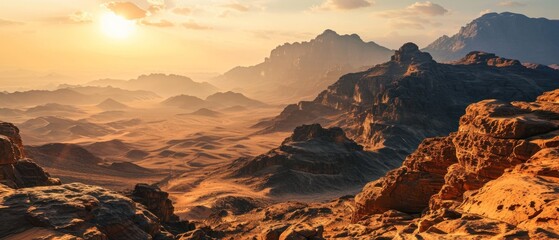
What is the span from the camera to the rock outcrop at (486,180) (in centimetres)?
1374

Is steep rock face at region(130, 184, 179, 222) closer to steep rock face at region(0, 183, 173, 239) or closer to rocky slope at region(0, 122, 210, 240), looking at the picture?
rocky slope at region(0, 122, 210, 240)

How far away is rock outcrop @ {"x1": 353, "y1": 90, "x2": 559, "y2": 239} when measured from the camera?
13742 millimetres

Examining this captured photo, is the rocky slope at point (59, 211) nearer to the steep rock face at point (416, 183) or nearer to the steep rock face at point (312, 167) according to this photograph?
the steep rock face at point (416, 183)

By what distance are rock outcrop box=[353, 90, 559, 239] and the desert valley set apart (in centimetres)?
6

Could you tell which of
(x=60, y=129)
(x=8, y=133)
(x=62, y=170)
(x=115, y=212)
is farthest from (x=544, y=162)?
(x=60, y=129)

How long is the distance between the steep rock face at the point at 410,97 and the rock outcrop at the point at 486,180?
220ft

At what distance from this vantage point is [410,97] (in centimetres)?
12138

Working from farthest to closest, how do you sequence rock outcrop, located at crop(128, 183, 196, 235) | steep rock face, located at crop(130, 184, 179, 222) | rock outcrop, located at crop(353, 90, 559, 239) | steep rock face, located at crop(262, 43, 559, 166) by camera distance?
steep rock face, located at crop(262, 43, 559, 166), steep rock face, located at crop(130, 184, 179, 222), rock outcrop, located at crop(128, 183, 196, 235), rock outcrop, located at crop(353, 90, 559, 239)

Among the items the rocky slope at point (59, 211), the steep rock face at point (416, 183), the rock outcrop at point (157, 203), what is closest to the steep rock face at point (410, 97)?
the rock outcrop at point (157, 203)

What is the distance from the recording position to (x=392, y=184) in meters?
25.5

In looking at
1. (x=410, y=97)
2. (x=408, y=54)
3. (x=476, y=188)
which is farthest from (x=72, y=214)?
(x=408, y=54)

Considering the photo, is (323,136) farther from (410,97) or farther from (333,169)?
(410,97)

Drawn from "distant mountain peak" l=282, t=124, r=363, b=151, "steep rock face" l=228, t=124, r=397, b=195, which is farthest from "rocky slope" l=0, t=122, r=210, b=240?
"distant mountain peak" l=282, t=124, r=363, b=151

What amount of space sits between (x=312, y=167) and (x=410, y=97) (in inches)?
2280
